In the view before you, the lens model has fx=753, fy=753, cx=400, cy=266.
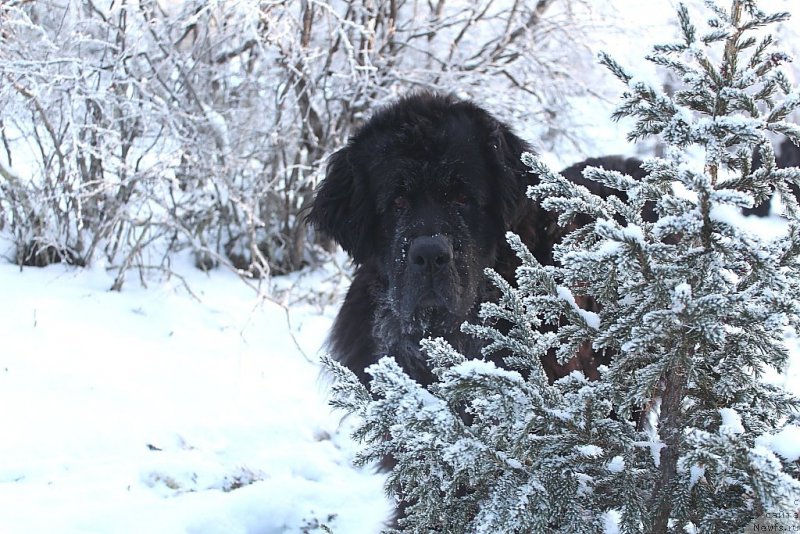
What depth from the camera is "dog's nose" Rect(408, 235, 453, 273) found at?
10.6ft

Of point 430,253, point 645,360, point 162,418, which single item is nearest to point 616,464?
point 645,360

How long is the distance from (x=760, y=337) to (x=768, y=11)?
86 cm

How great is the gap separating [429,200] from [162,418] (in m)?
2.25

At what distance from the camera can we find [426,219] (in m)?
3.43

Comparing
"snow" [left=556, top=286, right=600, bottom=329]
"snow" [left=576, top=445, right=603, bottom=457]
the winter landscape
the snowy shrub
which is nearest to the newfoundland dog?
the winter landscape

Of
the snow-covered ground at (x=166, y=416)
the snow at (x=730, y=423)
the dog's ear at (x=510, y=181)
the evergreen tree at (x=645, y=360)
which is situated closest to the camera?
Answer: the snow at (x=730, y=423)

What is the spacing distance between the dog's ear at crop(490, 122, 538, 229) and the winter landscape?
1.86ft

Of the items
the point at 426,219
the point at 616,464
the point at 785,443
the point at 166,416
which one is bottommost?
the point at 166,416

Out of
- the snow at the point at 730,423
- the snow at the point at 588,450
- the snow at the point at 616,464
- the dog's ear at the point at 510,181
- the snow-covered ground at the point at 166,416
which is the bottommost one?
the snow-covered ground at the point at 166,416

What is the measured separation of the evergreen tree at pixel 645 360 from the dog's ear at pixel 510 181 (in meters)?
1.43

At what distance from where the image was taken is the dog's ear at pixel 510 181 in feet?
11.8

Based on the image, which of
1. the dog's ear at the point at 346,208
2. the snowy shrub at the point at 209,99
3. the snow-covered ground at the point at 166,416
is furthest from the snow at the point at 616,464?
the snowy shrub at the point at 209,99

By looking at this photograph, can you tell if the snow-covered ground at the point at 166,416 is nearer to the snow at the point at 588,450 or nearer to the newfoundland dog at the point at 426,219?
the snow at the point at 588,450

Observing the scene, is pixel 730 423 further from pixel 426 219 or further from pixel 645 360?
pixel 426 219
